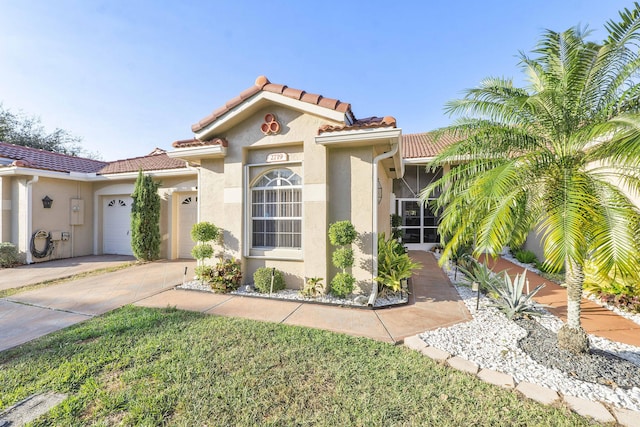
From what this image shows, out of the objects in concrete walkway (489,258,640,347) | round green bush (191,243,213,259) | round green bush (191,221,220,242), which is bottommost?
concrete walkway (489,258,640,347)

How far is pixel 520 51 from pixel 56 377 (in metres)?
9.88

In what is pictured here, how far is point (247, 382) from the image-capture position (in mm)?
3816

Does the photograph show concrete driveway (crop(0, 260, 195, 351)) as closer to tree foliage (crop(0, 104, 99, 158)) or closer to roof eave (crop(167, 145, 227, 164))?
roof eave (crop(167, 145, 227, 164))

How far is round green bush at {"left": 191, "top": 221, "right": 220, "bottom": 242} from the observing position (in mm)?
8281

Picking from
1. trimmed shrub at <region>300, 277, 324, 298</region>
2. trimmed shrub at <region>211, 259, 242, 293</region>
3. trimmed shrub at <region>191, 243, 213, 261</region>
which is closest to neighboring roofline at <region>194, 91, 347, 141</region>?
trimmed shrub at <region>191, 243, 213, 261</region>

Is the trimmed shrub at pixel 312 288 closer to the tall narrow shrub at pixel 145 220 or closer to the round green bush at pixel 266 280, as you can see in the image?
the round green bush at pixel 266 280

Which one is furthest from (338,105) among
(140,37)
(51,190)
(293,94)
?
(51,190)

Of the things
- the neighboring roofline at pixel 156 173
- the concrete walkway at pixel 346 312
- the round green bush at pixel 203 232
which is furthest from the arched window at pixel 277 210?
the neighboring roofline at pixel 156 173

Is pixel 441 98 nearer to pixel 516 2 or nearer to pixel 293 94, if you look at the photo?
pixel 293 94

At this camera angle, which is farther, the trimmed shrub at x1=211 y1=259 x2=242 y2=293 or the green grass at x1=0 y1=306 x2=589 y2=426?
the trimmed shrub at x1=211 y1=259 x2=242 y2=293

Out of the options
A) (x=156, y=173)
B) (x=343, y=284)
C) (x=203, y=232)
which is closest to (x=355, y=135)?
(x=343, y=284)

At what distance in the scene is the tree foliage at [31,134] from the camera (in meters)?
29.6

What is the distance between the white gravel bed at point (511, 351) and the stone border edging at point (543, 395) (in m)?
0.15

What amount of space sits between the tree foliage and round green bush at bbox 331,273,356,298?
42458 millimetres
